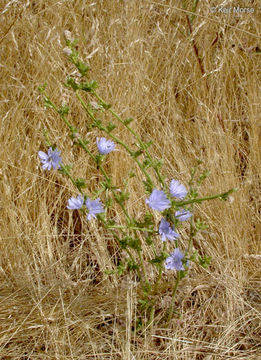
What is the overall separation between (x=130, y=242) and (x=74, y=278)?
59cm

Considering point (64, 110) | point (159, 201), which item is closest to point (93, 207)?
point (159, 201)

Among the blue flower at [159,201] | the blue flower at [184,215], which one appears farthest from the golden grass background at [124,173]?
the blue flower at [159,201]

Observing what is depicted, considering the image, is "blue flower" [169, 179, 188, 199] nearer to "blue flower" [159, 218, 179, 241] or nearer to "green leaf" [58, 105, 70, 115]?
"blue flower" [159, 218, 179, 241]

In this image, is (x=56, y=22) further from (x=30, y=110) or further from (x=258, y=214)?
(x=258, y=214)

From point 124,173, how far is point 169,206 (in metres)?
0.91

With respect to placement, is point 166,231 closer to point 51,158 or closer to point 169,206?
point 169,206

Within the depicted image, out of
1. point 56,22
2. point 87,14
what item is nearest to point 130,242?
point 56,22

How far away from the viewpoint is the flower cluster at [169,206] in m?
1.22

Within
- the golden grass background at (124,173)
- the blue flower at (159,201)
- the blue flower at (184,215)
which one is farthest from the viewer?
the golden grass background at (124,173)

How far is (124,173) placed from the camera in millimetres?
2121

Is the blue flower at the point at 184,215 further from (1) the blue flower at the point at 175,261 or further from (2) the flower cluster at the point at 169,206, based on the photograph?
(1) the blue flower at the point at 175,261

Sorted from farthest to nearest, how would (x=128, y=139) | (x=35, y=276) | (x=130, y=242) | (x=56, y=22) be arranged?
1. (x=56, y=22)
2. (x=128, y=139)
3. (x=35, y=276)
4. (x=130, y=242)

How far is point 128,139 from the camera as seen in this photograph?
7.21ft

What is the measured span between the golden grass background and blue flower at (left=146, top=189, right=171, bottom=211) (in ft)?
1.59
